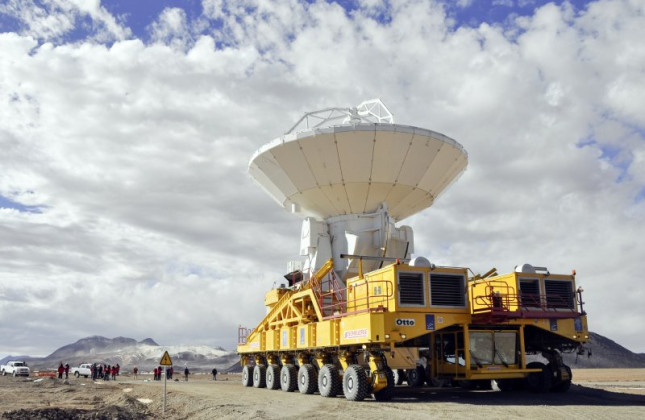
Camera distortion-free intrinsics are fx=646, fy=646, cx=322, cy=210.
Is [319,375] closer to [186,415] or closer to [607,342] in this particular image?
[186,415]

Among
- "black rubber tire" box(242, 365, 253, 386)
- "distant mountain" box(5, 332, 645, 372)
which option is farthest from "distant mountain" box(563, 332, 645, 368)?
"black rubber tire" box(242, 365, 253, 386)

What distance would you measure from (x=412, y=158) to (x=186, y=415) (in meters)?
13.9

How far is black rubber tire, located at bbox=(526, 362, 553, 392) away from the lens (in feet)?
74.7

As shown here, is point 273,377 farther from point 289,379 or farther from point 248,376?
point 248,376

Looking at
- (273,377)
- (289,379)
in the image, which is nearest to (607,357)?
(273,377)

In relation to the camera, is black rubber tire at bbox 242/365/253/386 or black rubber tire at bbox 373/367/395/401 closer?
black rubber tire at bbox 373/367/395/401

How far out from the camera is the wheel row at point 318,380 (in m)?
20.0

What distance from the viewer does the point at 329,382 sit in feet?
72.7

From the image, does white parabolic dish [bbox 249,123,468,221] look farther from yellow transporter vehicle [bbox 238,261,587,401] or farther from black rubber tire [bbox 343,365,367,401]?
black rubber tire [bbox 343,365,367,401]

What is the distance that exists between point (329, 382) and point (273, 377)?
7.38 m

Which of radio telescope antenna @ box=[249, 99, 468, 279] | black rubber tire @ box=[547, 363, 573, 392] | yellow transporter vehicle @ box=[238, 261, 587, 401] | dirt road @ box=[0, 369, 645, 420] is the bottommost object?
dirt road @ box=[0, 369, 645, 420]

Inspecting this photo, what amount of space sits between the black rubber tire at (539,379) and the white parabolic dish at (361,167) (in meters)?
9.07

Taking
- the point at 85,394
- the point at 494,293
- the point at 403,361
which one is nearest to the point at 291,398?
the point at 403,361

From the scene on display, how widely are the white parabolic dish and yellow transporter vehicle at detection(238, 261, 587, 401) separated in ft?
17.3
